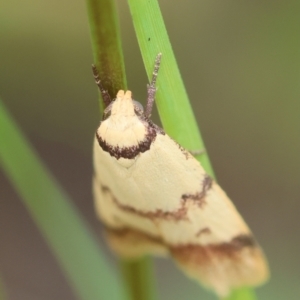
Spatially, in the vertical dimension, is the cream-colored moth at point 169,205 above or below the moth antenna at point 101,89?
below

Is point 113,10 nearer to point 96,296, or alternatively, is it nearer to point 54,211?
point 54,211

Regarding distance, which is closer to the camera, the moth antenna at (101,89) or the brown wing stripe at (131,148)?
the moth antenna at (101,89)

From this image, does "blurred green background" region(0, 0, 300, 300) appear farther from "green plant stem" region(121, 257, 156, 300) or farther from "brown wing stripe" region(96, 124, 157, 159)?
"green plant stem" region(121, 257, 156, 300)

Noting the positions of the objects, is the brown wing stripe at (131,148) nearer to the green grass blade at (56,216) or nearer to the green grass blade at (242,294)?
the green grass blade at (56,216)

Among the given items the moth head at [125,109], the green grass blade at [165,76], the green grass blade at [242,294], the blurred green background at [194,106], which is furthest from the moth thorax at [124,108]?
the blurred green background at [194,106]

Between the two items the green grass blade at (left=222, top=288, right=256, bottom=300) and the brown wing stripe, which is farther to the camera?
the brown wing stripe

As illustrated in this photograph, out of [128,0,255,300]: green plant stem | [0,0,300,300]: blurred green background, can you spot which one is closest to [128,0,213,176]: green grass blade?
[128,0,255,300]: green plant stem
